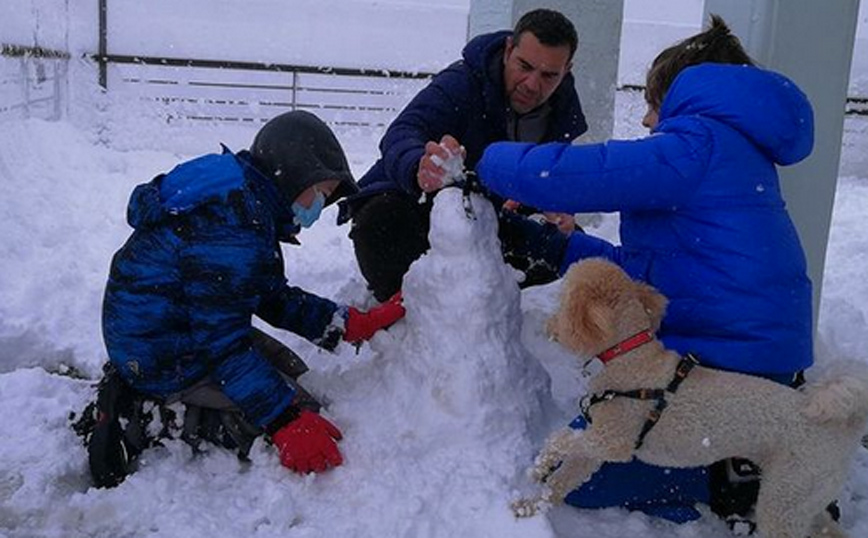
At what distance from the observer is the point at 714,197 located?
2152 millimetres

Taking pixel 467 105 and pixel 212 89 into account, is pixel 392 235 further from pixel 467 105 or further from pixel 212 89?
pixel 212 89

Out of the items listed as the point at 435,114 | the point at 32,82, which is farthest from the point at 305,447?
the point at 32,82

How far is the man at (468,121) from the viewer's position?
3.10 metres

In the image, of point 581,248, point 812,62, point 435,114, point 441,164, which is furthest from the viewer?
point 812,62

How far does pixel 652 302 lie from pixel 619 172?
0.34m

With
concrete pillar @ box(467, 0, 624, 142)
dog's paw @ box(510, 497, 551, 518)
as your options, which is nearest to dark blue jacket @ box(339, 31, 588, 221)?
dog's paw @ box(510, 497, 551, 518)

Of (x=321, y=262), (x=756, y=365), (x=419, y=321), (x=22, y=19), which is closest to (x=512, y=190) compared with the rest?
(x=419, y=321)

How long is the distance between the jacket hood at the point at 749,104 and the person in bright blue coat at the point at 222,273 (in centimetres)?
101

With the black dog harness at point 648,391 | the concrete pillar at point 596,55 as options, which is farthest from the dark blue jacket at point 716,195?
the concrete pillar at point 596,55

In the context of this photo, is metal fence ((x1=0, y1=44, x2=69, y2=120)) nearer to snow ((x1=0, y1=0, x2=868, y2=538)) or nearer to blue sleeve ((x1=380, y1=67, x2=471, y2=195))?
snow ((x1=0, y1=0, x2=868, y2=538))

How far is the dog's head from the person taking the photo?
6.53 ft

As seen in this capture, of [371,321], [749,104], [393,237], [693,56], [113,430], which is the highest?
[693,56]

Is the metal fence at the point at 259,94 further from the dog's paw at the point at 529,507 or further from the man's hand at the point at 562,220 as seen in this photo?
the dog's paw at the point at 529,507

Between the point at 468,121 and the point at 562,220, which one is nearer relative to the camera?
the point at 562,220
